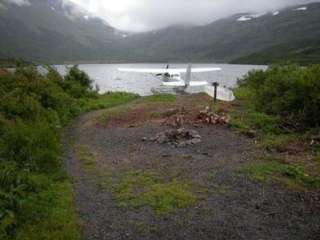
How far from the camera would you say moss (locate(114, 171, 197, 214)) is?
6.38 meters

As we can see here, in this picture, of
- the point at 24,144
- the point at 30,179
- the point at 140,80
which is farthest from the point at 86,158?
the point at 140,80

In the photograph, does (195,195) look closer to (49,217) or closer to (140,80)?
(49,217)

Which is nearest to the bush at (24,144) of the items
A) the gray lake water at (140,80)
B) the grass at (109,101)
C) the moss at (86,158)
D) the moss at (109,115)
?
the moss at (86,158)

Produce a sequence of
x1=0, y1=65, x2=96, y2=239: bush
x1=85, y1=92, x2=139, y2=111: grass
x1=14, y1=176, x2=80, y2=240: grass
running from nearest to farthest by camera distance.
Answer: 1. x1=14, y1=176, x2=80, y2=240: grass
2. x1=0, y1=65, x2=96, y2=239: bush
3. x1=85, y1=92, x2=139, y2=111: grass

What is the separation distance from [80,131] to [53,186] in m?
7.06

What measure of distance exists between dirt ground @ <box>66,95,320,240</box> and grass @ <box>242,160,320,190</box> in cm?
31

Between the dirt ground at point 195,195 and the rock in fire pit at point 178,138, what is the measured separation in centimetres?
25

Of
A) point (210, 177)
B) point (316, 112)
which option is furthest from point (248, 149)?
point (316, 112)

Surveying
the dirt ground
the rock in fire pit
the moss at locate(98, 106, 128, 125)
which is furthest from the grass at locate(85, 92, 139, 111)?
the rock in fire pit

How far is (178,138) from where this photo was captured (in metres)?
11.6

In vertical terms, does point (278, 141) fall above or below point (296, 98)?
below

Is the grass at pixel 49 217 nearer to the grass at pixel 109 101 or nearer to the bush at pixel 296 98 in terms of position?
the bush at pixel 296 98

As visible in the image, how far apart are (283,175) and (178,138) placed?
4.30 meters

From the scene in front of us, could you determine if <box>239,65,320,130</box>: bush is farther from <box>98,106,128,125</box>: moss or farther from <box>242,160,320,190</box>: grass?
<box>98,106,128,125</box>: moss
